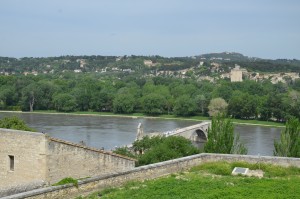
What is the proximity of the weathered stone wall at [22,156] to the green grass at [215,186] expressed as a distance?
116 inches

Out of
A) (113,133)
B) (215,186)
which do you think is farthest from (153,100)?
(215,186)

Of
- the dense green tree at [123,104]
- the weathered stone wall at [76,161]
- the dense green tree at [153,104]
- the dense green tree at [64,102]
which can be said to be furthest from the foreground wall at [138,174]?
the dense green tree at [64,102]

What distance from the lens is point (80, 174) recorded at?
14.4 metres

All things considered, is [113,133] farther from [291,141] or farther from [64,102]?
[291,141]

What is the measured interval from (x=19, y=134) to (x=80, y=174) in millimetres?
2283

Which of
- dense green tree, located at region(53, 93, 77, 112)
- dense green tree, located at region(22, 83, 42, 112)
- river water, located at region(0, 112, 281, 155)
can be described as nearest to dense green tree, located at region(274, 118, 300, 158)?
river water, located at region(0, 112, 281, 155)

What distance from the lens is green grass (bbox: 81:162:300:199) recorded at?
10641 mm

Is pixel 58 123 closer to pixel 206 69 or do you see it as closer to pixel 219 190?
pixel 219 190

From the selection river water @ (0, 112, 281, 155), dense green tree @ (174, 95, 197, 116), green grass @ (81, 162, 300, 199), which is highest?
green grass @ (81, 162, 300, 199)

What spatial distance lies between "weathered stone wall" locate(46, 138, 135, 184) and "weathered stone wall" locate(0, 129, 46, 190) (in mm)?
263

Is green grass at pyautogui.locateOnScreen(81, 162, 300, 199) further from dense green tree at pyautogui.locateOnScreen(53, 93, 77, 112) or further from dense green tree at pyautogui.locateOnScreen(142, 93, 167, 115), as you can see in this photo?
dense green tree at pyautogui.locateOnScreen(53, 93, 77, 112)

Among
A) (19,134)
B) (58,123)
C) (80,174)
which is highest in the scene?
(19,134)

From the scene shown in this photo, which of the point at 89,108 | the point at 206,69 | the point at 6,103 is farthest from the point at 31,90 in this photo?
the point at 206,69

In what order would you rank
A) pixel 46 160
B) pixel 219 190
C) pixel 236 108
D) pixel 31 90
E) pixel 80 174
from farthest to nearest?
pixel 31 90
pixel 236 108
pixel 80 174
pixel 46 160
pixel 219 190
